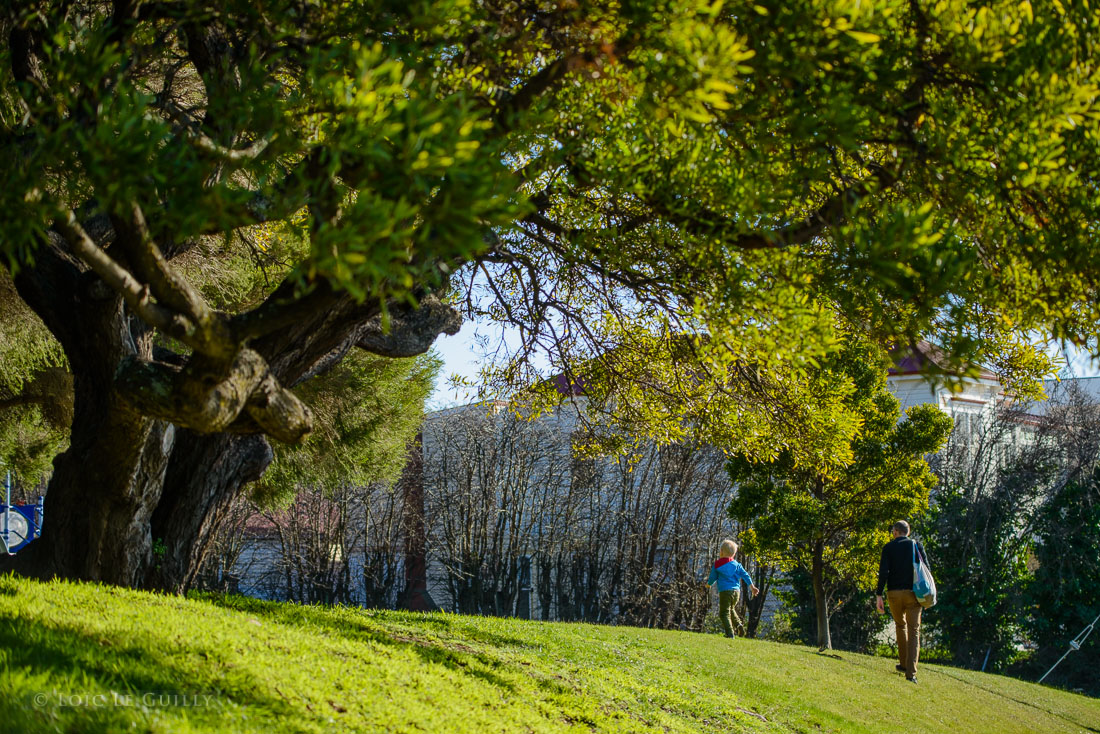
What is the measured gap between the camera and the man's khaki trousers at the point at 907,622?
1084 cm

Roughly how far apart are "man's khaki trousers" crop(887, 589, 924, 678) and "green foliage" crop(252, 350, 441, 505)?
22.8 ft

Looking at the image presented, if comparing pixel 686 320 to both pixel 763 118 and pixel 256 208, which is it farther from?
pixel 256 208

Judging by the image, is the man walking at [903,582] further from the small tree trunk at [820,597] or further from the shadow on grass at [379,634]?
the shadow on grass at [379,634]

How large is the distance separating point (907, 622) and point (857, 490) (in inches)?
104

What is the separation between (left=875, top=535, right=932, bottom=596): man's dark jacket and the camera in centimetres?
1073

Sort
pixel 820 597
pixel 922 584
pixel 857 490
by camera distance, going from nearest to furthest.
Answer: pixel 922 584
pixel 857 490
pixel 820 597

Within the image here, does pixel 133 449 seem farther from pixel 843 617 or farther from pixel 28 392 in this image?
pixel 843 617

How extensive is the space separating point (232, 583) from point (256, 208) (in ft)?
60.2

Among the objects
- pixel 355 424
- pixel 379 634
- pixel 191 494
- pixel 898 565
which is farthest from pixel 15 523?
pixel 898 565

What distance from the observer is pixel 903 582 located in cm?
1076

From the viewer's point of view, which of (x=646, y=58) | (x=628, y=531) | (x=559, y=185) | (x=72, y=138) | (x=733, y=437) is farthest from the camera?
(x=628, y=531)

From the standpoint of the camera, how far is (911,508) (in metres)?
13.0

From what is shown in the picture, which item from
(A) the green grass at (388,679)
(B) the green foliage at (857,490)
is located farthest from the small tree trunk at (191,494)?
(B) the green foliage at (857,490)

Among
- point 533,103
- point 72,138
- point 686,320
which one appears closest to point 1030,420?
point 686,320
